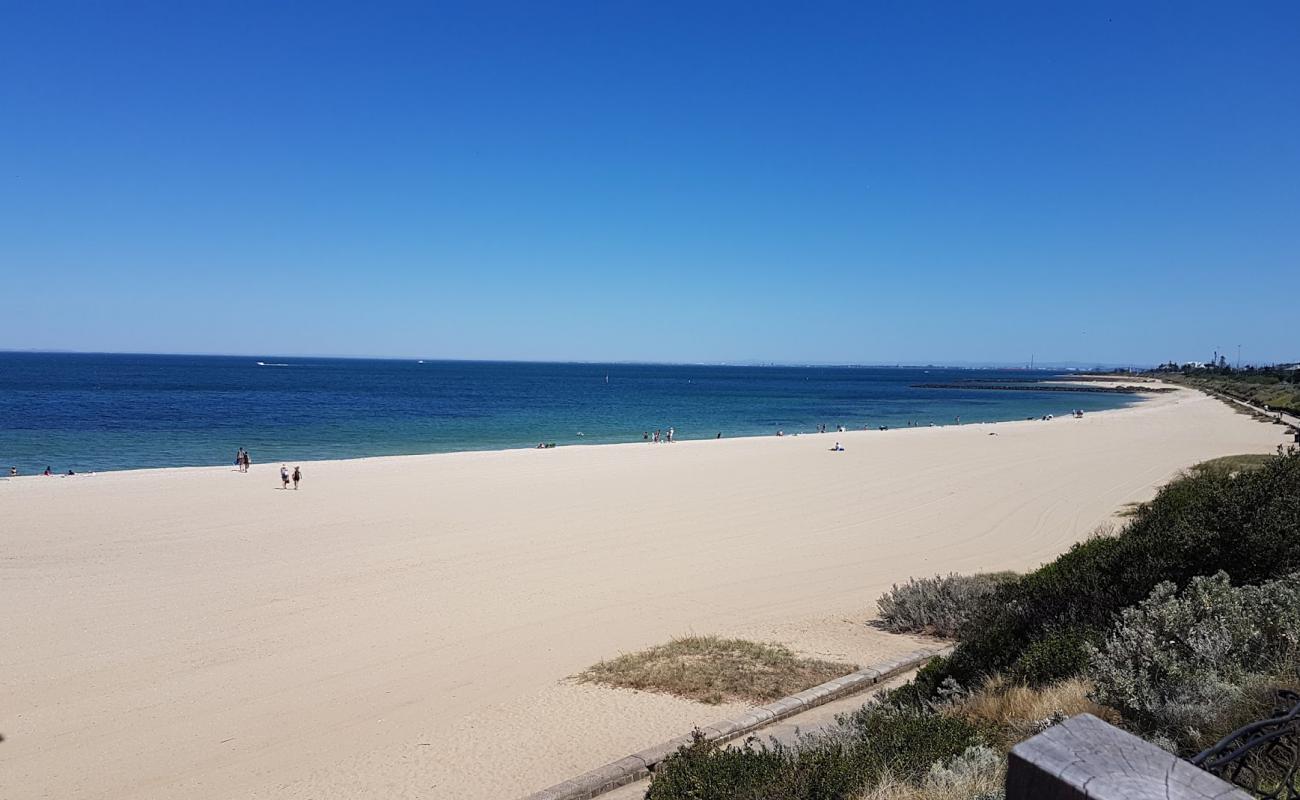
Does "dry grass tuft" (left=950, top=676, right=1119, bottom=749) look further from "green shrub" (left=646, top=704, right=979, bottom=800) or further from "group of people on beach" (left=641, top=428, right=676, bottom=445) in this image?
"group of people on beach" (left=641, top=428, right=676, bottom=445)

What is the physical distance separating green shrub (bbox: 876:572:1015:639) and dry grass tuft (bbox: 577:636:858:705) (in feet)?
6.17

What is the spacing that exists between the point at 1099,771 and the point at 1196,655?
12.9 feet

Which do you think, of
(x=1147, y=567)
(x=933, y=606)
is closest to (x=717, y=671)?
(x=933, y=606)

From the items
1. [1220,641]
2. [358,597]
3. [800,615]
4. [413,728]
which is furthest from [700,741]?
[358,597]

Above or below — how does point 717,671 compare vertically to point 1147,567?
below

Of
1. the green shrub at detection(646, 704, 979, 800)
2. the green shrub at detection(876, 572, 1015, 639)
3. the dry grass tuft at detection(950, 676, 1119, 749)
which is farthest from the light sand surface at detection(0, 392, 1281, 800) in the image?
the dry grass tuft at detection(950, 676, 1119, 749)

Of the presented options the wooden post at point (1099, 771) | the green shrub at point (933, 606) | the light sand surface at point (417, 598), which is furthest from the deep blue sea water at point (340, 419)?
the wooden post at point (1099, 771)

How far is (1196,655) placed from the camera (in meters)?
4.48

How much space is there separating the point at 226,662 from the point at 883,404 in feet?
277

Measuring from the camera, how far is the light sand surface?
23.5 ft

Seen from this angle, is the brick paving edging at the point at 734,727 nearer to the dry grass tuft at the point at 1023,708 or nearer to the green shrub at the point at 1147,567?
the green shrub at the point at 1147,567

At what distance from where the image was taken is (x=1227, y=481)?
7.68 metres

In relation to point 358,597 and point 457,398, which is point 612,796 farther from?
point 457,398

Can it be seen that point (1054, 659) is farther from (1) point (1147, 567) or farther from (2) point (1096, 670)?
(1) point (1147, 567)
